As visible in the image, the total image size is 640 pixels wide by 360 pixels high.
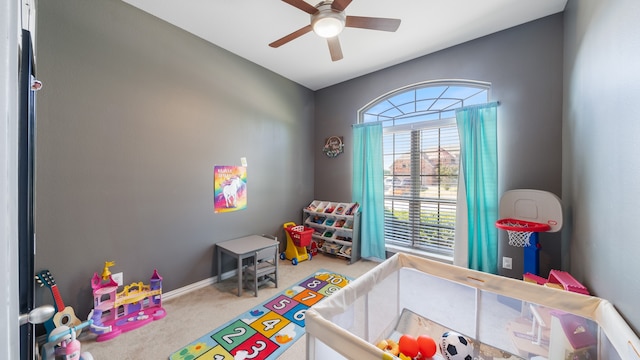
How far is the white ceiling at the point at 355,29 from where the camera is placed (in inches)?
84.3

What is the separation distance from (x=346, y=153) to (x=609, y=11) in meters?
2.82

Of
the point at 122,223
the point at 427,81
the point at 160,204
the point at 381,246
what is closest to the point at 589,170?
the point at 427,81

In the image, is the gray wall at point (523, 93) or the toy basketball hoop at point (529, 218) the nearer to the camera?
the toy basketball hoop at point (529, 218)

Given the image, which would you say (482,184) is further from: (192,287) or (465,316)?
Answer: (192,287)

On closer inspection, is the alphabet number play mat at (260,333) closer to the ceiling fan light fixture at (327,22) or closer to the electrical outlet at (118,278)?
the electrical outlet at (118,278)

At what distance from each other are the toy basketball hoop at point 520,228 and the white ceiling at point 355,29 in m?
2.00

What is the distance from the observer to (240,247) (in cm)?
267

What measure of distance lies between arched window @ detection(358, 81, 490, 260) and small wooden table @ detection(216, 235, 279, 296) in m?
1.83

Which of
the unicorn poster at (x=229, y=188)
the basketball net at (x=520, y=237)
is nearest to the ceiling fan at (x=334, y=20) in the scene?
the unicorn poster at (x=229, y=188)

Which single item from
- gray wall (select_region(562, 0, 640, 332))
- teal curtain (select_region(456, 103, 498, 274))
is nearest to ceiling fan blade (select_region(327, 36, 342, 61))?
teal curtain (select_region(456, 103, 498, 274))

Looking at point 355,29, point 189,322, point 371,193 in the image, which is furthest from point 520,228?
point 189,322

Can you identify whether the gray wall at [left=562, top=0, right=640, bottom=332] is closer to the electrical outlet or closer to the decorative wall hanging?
the decorative wall hanging

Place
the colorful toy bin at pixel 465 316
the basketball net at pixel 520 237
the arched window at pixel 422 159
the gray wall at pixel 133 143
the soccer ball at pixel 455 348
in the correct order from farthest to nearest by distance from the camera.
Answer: the arched window at pixel 422 159 < the basketball net at pixel 520 237 < the gray wall at pixel 133 143 < the soccer ball at pixel 455 348 < the colorful toy bin at pixel 465 316

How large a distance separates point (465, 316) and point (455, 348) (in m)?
0.35
